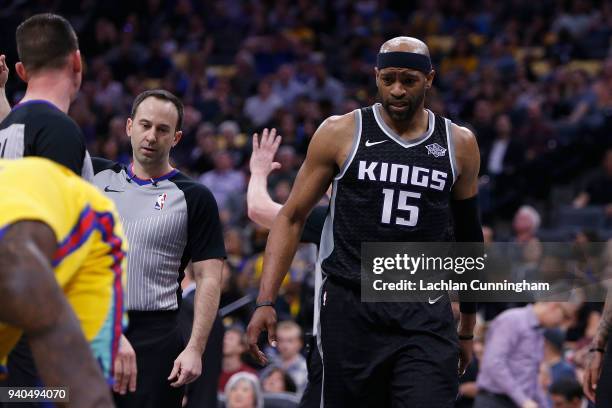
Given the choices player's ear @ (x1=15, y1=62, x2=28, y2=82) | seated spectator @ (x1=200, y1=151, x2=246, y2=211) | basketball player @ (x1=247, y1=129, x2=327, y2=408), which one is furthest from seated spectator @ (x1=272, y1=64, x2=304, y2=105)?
player's ear @ (x1=15, y1=62, x2=28, y2=82)

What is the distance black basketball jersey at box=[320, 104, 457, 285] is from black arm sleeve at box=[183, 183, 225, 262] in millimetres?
708

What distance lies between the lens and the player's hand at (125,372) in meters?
4.91

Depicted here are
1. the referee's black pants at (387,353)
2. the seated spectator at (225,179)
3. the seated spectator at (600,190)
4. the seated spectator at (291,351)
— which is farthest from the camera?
the seated spectator at (225,179)

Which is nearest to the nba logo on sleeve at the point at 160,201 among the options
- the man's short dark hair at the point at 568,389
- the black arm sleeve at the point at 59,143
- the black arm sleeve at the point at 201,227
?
the black arm sleeve at the point at 201,227

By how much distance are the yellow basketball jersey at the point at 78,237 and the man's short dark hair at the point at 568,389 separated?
559 centimetres

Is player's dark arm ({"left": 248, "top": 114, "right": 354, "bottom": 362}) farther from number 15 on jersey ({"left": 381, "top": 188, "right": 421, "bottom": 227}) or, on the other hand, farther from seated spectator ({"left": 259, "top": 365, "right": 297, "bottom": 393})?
seated spectator ({"left": 259, "top": 365, "right": 297, "bottom": 393})

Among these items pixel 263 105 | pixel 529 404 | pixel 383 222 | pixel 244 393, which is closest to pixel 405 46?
pixel 383 222

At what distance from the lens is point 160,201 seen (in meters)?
5.46

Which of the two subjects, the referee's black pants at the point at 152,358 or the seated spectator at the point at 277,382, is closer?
the referee's black pants at the point at 152,358

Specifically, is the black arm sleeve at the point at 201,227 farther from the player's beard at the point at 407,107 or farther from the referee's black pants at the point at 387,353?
the player's beard at the point at 407,107

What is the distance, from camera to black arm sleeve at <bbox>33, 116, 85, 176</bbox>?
4023mm

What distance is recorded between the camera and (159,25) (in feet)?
69.9

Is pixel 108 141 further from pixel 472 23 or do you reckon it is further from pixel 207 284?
pixel 207 284

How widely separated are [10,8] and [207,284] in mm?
15384
